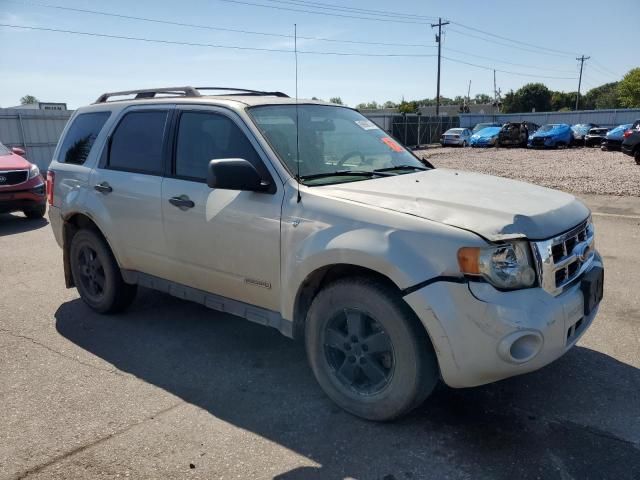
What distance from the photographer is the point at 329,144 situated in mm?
3867

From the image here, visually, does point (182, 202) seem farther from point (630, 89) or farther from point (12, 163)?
point (630, 89)

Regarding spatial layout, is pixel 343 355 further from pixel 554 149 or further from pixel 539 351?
pixel 554 149

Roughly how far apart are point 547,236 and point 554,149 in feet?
98.6

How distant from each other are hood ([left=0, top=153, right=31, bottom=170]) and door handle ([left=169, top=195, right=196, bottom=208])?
23.2 ft

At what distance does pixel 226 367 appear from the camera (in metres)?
3.89

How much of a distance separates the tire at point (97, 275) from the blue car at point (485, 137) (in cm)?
3101

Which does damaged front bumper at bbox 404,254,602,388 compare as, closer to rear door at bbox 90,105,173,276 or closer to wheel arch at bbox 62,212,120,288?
rear door at bbox 90,105,173,276

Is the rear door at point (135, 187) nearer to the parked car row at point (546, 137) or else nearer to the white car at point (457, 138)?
the parked car row at point (546, 137)

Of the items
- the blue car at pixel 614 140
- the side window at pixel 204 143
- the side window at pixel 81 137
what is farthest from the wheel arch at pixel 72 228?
the blue car at pixel 614 140

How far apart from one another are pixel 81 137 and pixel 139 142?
983 millimetres

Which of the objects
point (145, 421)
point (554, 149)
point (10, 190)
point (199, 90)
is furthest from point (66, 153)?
point (554, 149)

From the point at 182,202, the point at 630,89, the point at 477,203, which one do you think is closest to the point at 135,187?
the point at 182,202

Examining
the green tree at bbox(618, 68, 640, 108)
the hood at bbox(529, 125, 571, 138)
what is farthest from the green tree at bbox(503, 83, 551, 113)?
the hood at bbox(529, 125, 571, 138)

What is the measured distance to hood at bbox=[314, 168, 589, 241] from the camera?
2.78 metres
